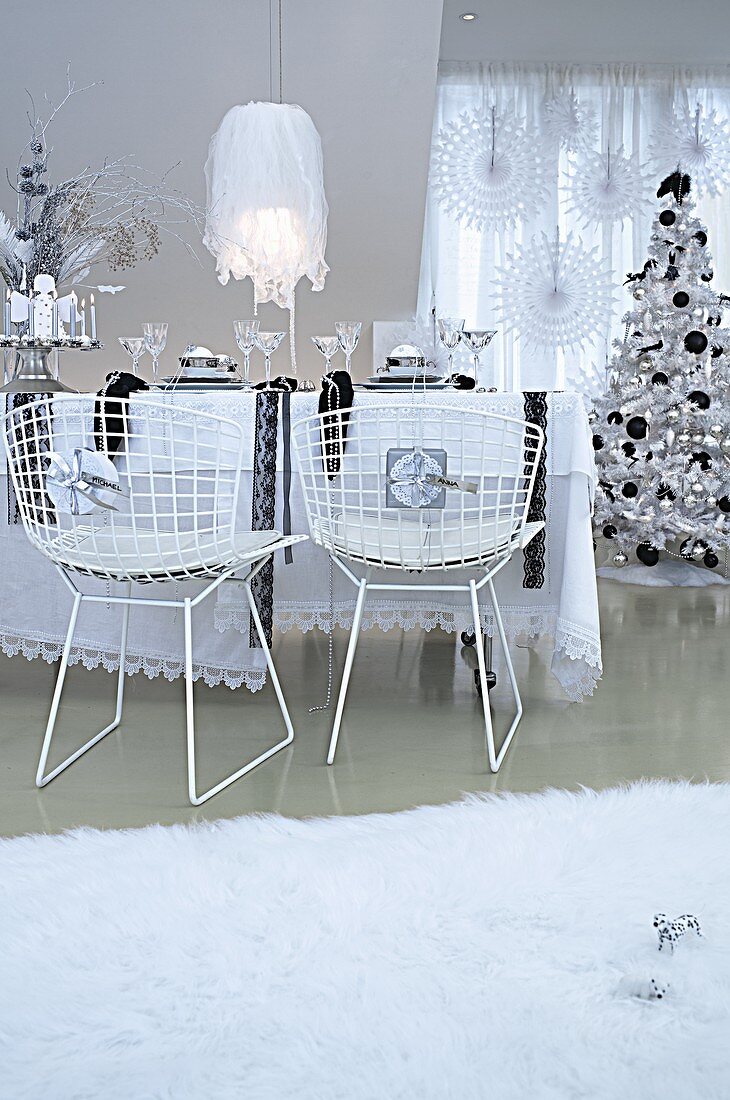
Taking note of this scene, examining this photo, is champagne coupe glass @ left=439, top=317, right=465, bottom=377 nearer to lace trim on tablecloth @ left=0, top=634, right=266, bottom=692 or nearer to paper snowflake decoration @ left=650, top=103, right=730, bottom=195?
lace trim on tablecloth @ left=0, top=634, right=266, bottom=692

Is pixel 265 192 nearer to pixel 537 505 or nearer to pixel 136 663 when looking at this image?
pixel 537 505

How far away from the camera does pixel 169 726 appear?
2605 mm

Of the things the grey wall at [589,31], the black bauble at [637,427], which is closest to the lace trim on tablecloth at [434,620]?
the black bauble at [637,427]

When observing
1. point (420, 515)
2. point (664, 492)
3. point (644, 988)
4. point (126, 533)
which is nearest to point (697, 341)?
point (664, 492)

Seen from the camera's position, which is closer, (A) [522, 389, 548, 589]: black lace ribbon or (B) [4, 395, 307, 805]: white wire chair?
(B) [4, 395, 307, 805]: white wire chair

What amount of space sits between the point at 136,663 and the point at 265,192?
1594 millimetres

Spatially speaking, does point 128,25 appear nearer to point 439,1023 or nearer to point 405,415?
point 405,415

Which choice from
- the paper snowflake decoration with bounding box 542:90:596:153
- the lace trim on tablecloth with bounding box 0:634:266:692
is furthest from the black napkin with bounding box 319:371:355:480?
the paper snowflake decoration with bounding box 542:90:596:153

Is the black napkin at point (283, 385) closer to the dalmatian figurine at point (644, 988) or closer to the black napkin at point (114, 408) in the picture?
the black napkin at point (114, 408)

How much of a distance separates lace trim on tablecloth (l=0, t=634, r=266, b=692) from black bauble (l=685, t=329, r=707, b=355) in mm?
2985

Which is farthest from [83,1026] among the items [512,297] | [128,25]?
[512,297]

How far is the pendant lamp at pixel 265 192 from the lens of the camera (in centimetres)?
339

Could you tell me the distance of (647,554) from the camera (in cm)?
486

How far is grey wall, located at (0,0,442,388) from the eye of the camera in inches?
179
